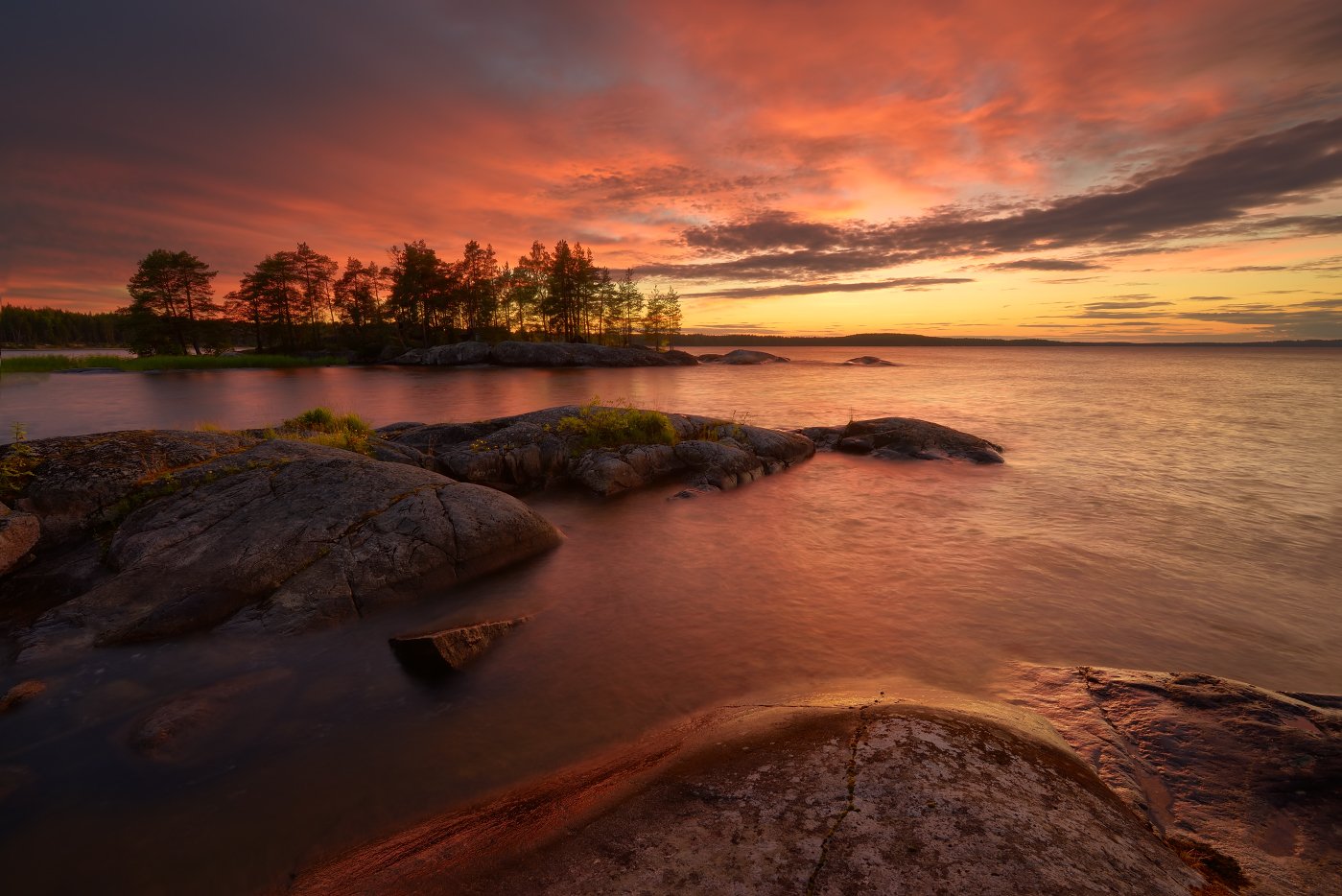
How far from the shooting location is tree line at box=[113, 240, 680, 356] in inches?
2697

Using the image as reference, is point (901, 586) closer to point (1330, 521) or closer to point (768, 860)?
point (768, 860)

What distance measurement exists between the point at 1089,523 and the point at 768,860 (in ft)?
44.7

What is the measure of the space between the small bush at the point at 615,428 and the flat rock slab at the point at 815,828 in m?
12.1

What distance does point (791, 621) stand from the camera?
8.00m

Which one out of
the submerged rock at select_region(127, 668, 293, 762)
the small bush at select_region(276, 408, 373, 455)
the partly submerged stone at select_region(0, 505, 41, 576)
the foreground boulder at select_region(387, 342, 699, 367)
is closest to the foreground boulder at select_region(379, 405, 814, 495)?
the small bush at select_region(276, 408, 373, 455)

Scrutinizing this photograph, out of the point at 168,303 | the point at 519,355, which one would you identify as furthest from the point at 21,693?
the point at 168,303

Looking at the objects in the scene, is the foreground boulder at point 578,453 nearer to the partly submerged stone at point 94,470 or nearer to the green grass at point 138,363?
the partly submerged stone at point 94,470

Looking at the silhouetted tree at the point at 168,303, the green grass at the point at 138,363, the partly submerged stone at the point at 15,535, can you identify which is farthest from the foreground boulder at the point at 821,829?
the silhouetted tree at the point at 168,303

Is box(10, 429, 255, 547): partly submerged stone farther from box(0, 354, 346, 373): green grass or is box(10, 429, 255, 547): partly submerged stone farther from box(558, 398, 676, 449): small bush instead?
box(0, 354, 346, 373): green grass

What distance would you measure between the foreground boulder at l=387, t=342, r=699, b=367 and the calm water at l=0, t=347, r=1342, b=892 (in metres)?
59.2

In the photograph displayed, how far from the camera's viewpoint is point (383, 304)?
8356 centimetres

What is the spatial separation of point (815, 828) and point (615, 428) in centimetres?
1402

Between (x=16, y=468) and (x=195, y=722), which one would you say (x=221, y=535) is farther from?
(x=16, y=468)

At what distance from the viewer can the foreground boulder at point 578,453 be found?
14727mm
